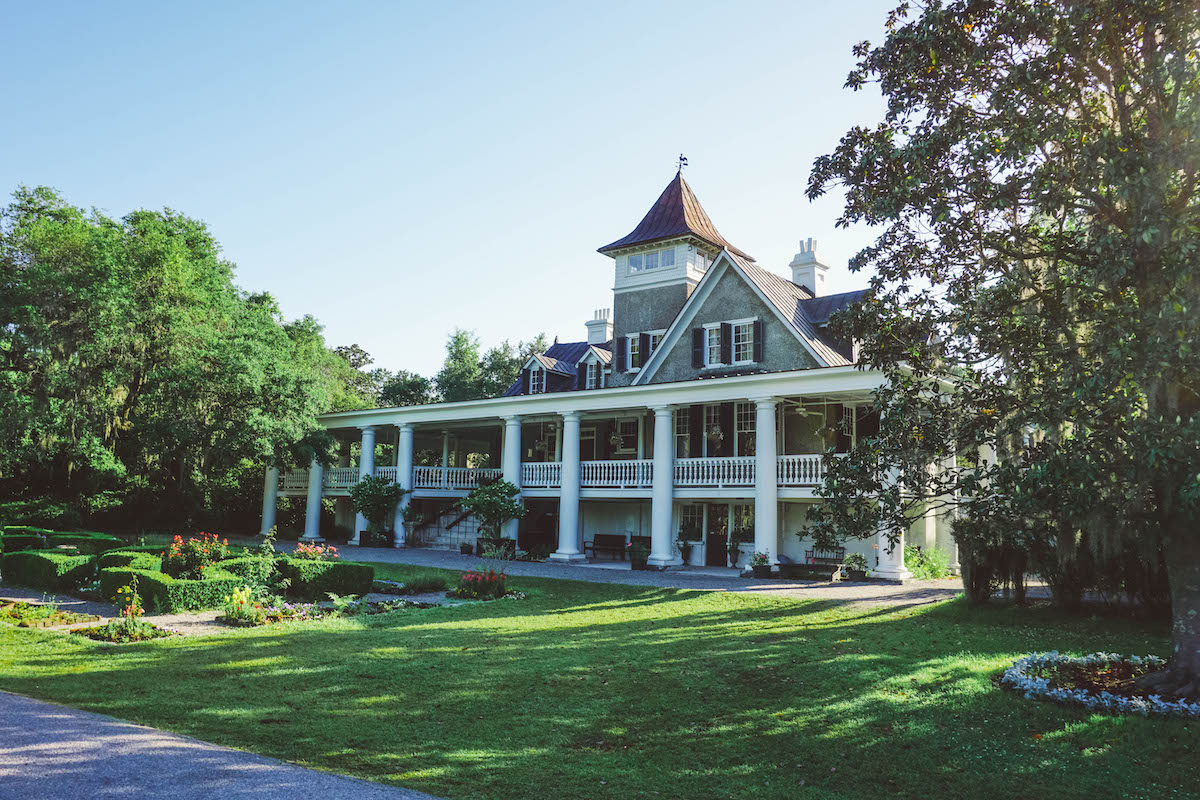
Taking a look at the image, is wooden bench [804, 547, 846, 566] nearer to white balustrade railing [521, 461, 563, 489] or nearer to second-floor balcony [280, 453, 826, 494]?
second-floor balcony [280, 453, 826, 494]

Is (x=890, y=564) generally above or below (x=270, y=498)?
below

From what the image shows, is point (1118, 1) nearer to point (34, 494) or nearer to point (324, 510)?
point (324, 510)

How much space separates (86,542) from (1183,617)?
24.4m

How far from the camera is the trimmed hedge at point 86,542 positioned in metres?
Result: 21.9

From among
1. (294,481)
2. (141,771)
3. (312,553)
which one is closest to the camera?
(141,771)

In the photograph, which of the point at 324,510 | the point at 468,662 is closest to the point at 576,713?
the point at 468,662

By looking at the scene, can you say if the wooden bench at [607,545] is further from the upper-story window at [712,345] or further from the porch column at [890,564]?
the porch column at [890,564]

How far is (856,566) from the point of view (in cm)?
2036

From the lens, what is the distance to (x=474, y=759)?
6551 mm

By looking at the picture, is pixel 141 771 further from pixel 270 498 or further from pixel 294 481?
pixel 294 481

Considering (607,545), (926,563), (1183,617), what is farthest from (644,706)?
(607,545)

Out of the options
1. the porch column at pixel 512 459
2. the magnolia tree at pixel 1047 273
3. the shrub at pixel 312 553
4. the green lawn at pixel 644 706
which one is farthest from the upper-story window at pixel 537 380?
the magnolia tree at pixel 1047 273

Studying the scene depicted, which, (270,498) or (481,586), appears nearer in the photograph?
(481,586)

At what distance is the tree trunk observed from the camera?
26.8ft
